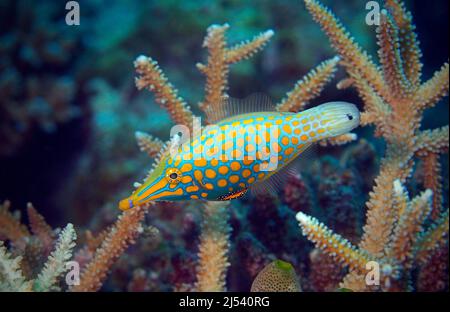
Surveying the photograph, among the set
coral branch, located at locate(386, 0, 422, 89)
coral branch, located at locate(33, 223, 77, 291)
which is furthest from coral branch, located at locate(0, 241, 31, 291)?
coral branch, located at locate(386, 0, 422, 89)

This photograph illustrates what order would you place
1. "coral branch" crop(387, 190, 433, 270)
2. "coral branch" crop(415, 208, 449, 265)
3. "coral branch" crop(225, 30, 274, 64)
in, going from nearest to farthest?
"coral branch" crop(387, 190, 433, 270) < "coral branch" crop(415, 208, 449, 265) < "coral branch" crop(225, 30, 274, 64)

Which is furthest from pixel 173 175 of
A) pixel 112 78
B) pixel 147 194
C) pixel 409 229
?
pixel 112 78

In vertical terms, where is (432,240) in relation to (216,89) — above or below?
below

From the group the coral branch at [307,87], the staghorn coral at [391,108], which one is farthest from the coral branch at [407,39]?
the coral branch at [307,87]

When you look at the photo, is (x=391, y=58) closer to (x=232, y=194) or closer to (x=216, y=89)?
(x=216, y=89)

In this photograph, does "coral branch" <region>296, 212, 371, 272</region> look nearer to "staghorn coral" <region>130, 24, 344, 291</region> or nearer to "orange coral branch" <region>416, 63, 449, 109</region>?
"staghorn coral" <region>130, 24, 344, 291</region>

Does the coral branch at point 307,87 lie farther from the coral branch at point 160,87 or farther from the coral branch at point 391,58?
the coral branch at point 160,87

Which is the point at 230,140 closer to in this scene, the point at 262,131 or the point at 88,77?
the point at 262,131

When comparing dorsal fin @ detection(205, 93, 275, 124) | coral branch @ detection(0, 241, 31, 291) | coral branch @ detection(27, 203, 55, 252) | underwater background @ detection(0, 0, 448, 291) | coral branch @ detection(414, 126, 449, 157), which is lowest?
coral branch @ detection(0, 241, 31, 291)
